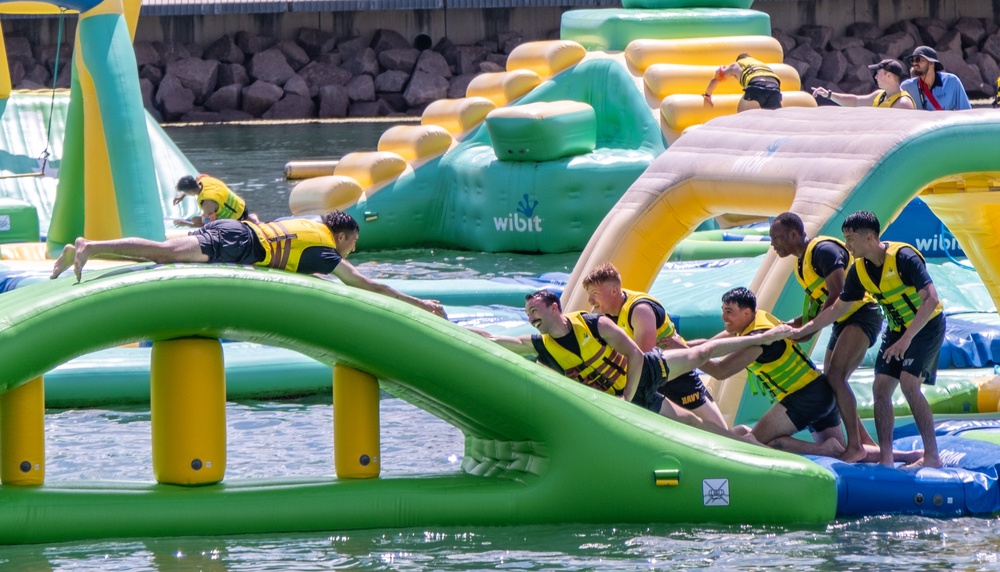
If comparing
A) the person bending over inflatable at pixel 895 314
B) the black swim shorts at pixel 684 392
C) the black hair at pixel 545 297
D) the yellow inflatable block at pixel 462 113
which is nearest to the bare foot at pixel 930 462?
the person bending over inflatable at pixel 895 314

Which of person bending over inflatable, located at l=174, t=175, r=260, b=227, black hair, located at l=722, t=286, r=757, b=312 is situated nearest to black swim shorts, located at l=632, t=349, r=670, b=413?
black hair, located at l=722, t=286, r=757, b=312

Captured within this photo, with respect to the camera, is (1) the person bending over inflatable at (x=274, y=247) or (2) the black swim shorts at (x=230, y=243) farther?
(2) the black swim shorts at (x=230, y=243)

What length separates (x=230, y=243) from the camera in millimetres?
6543

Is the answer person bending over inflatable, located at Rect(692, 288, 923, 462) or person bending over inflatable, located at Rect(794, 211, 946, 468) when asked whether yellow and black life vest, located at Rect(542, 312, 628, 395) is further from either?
person bending over inflatable, located at Rect(794, 211, 946, 468)

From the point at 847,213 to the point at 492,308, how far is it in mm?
3608

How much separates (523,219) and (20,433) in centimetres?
900

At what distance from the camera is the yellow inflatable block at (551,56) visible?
50.5 feet

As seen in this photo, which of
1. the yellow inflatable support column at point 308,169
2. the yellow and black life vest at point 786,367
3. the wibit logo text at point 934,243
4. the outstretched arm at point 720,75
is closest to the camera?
the yellow and black life vest at point 786,367

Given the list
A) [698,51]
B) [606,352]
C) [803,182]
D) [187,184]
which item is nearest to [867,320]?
[606,352]

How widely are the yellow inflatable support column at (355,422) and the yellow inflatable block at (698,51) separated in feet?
30.4

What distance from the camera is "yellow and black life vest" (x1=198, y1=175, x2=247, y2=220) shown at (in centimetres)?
1073

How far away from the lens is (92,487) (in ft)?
20.4

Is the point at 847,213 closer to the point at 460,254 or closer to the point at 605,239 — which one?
the point at 605,239

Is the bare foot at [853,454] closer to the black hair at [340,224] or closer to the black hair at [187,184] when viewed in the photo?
Answer: the black hair at [340,224]
